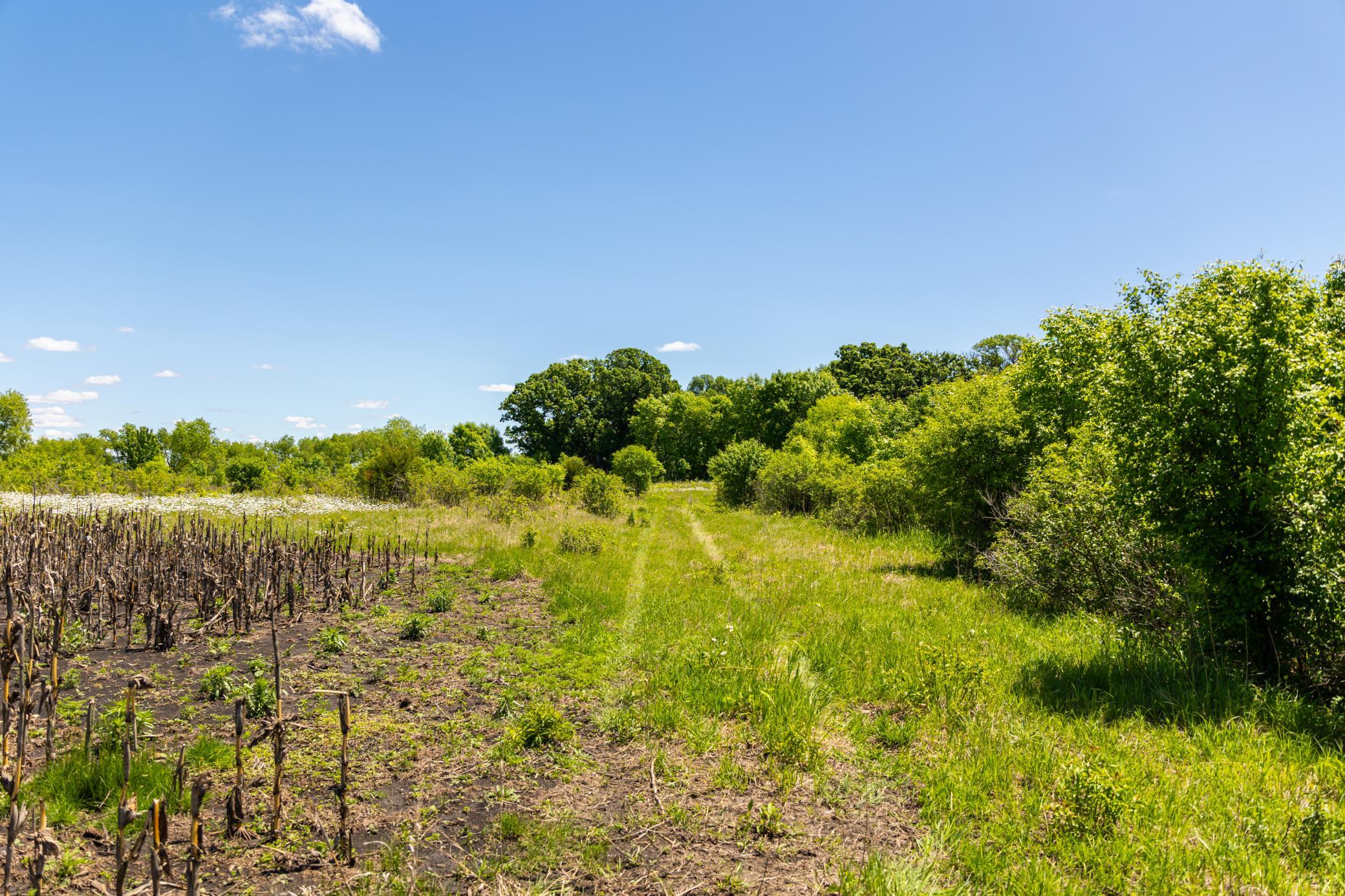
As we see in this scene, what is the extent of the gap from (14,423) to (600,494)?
63365 mm

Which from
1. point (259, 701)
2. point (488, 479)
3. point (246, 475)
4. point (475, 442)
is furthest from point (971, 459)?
point (475, 442)

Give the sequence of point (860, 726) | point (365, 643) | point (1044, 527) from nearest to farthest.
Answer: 1. point (860, 726)
2. point (365, 643)
3. point (1044, 527)

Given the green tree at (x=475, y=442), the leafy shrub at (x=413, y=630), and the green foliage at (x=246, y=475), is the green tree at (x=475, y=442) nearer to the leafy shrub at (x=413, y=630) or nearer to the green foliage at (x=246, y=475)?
the green foliage at (x=246, y=475)

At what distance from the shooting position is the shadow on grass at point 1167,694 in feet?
20.1

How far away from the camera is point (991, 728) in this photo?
245 inches

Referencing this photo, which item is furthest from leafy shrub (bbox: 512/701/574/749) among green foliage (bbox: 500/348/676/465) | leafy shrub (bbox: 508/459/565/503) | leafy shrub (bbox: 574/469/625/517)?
green foliage (bbox: 500/348/676/465)

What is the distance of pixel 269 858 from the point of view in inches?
170

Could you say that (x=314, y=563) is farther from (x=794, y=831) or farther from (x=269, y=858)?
(x=794, y=831)

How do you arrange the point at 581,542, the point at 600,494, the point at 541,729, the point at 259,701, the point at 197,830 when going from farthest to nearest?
the point at 600,494 → the point at 581,542 → the point at 259,701 → the point at 541,729 → the point at 197,830

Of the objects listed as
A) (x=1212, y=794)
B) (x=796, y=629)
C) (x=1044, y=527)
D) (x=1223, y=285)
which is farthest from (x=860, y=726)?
(x=1223, y=285)

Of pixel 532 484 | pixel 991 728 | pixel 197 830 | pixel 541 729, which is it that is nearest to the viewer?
pixel 197 830

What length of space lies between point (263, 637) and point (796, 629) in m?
8.16

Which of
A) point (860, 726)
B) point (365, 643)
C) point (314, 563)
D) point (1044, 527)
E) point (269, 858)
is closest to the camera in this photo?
point (269, 858)

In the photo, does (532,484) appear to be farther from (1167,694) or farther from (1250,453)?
(1250,453)
